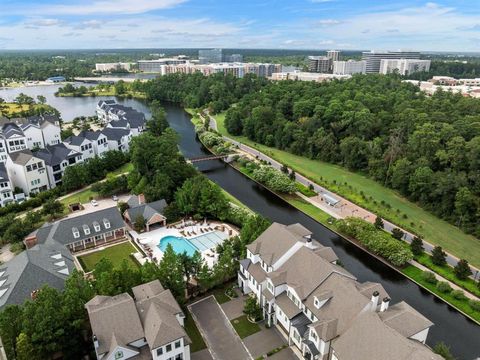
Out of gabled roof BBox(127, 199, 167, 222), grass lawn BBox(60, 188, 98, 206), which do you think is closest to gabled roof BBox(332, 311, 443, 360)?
gabled roof BBox(127, 199, 167, 222)

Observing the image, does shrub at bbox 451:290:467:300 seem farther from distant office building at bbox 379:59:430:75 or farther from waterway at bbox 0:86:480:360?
distant office building at bbox 379:59:430:75

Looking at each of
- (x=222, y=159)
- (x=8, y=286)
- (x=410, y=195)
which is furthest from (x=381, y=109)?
(x=8, y=286)

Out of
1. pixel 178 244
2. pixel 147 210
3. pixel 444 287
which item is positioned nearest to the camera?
pixel 444 287

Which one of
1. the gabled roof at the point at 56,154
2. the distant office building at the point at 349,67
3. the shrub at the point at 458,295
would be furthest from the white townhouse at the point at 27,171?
the distant office building at the point at 349,67

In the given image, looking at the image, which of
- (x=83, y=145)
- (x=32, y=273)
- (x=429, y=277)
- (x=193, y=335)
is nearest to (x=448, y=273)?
(x=429, y=277)

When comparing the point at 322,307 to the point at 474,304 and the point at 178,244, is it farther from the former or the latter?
the point at 178,244
